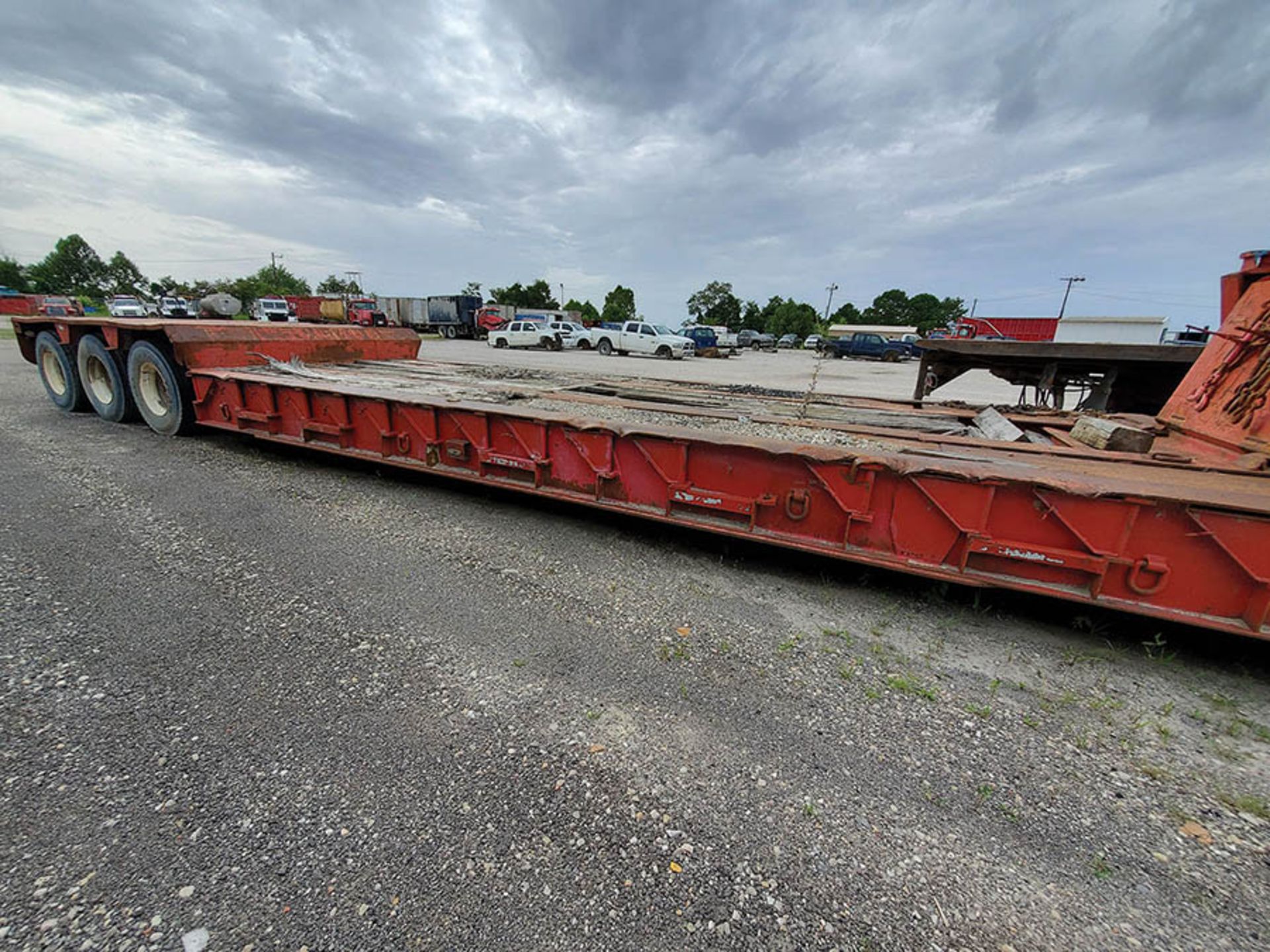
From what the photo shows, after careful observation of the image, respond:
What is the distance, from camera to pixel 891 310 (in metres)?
100

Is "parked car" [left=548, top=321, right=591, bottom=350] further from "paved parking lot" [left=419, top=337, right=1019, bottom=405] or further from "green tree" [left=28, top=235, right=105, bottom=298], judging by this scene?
"green tree" [left=28, top=235, right=105, bottom=298]

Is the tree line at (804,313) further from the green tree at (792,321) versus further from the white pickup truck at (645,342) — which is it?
the white pickup truck at (645,342)

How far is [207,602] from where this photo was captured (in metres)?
3.12

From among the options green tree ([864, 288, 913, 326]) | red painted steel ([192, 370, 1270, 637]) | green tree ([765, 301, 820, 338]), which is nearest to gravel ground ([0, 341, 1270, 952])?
red painted steel ([192, 370, 1270, 637])

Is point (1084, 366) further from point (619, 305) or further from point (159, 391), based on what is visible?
point (619, 305)

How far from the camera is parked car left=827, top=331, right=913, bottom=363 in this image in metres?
33.1

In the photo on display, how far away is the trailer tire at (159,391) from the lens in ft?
20.2

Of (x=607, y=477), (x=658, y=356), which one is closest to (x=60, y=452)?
(x=607, y=477)

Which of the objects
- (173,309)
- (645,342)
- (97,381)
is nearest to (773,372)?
(645,342)

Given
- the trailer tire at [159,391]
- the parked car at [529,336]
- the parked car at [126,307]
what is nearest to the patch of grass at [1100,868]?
the trailer tire at [159,391]

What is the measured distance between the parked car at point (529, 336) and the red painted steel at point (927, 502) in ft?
83.7

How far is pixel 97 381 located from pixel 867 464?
9.44m

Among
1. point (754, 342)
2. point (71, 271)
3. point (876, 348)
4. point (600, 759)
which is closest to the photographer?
point (600, 759)

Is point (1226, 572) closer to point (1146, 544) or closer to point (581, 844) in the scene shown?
point (1146, 544)
